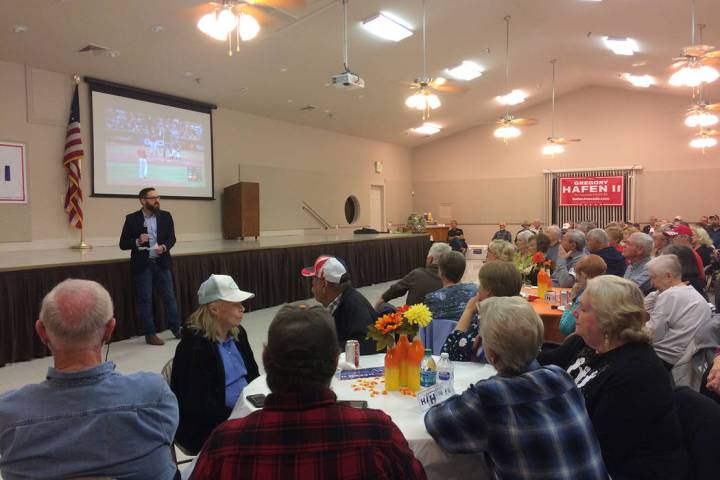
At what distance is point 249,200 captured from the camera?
8.94 m

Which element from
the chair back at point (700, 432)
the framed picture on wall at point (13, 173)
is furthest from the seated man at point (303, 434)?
the framed picture on wall at point (13, 173)

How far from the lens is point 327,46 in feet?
24.6

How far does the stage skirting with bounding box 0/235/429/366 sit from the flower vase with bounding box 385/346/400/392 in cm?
407

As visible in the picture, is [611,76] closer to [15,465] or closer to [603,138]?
[603,138]

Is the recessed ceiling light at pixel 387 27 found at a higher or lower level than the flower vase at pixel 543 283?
higher

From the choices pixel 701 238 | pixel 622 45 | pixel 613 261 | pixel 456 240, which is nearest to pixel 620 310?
pixel 613 261

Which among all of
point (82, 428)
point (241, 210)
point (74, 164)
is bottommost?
point (82, 428)

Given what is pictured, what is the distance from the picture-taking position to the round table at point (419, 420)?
5.23 ft

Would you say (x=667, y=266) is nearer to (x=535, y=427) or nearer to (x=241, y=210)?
(x=535, y=427)

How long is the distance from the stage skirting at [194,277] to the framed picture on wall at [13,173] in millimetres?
2293

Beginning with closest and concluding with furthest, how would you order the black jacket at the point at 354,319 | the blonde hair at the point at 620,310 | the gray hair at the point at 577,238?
the blonde hair at the point at 620,310, the black jacket at the point at 354,319, the gray hair at the point at 577,238

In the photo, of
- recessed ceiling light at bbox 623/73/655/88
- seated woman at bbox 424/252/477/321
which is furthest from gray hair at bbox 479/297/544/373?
recessed ceiling light at bbox 623/73/655/88

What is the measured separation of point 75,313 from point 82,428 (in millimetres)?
294

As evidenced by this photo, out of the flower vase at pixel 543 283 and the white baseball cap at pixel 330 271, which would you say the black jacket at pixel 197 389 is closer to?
the white baseball cap at pixel 330 271
